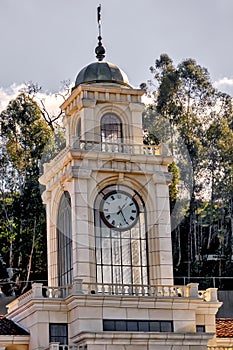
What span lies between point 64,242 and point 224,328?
821cm

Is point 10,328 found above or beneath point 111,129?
beneath

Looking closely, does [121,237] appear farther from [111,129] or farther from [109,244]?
[111,129]

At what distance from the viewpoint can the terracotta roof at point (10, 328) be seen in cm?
3894

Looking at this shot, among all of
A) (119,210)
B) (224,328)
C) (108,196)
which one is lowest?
(224,328)

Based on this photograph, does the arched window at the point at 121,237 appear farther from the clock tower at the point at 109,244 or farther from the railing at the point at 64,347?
the railing at the point at 64,347

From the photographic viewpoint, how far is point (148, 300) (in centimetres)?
3803

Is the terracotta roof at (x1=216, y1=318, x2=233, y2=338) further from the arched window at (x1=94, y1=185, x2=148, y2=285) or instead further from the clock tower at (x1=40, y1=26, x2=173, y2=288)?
the arched window at (x1=94, y1=185, x2=148, y2=285)

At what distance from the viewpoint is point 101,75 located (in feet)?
140

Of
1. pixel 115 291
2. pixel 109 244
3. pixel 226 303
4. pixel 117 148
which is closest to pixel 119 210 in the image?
pixel 109 244

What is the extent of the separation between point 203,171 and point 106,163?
20423 millimetres

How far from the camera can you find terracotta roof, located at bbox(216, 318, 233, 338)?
136ft

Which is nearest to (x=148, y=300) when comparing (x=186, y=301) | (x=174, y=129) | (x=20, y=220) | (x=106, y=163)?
(x=186, y=301)

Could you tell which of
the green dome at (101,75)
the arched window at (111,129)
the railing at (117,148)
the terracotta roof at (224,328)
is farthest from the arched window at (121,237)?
the green dome at (101,75)

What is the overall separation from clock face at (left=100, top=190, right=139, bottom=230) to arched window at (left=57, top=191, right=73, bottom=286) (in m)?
1.76
